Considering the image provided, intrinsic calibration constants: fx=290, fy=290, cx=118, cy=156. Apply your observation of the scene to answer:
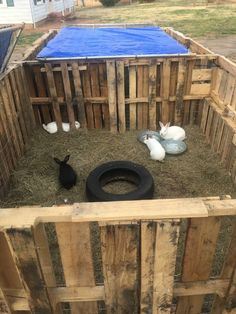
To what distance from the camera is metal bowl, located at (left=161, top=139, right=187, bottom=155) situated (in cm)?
568

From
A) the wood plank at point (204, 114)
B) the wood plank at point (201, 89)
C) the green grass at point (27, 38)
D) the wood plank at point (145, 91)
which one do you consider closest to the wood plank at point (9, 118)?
the wood plank at point (145, 91)

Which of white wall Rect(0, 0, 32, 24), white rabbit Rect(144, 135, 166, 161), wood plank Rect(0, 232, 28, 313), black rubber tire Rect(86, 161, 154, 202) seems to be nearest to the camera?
wood plank Rect(0, 232, 28, 313)

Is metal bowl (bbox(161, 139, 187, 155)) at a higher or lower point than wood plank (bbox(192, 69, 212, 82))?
lower

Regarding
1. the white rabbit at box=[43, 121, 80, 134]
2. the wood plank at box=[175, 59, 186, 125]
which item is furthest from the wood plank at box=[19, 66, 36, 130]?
the wood plank at box=[175, 59, 186, 125]

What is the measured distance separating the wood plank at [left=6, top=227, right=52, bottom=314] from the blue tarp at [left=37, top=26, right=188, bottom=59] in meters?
4.80

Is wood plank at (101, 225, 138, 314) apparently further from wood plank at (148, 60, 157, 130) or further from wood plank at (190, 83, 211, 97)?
wood plank at (190, 83, 211, 97)

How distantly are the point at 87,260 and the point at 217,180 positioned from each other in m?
3.62

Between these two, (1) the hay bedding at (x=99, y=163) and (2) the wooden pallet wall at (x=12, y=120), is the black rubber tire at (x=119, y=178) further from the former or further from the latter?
(2) the wooden pallet wall at (x=12, y=120)

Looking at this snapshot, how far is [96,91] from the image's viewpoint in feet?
20.1

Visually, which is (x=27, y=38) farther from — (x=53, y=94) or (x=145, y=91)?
(x=145, y=91)

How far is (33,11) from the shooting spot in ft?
62.6

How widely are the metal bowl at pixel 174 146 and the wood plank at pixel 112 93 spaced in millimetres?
1188

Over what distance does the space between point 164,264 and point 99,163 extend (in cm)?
390

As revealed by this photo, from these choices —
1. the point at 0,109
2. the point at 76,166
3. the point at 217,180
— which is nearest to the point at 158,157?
the point at 217,180
